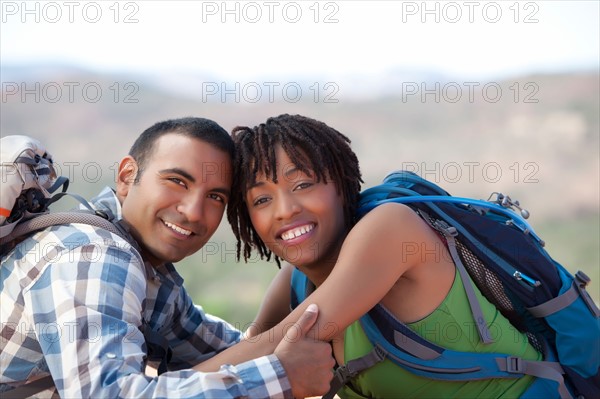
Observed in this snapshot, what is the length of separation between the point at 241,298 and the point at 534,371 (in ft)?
40.9

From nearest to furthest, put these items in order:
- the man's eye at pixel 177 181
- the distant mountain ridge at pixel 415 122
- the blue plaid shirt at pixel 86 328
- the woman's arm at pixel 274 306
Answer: the blue plaid shirt at pixel 86 328 < the man's eye at pixel 177 181 < the woman's arm at pixel 274 306 < the distant mountain ridge at pixel 415 122

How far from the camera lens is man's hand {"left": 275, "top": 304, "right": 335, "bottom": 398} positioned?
7.22 ft

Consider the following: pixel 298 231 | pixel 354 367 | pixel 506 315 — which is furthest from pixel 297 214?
pixel 506 315

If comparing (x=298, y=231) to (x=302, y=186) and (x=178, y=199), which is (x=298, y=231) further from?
(x=178, y=199)

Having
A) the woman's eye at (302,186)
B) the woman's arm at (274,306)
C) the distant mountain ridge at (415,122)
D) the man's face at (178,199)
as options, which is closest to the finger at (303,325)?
the woman's eye at (302,186)

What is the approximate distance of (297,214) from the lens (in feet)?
8.57

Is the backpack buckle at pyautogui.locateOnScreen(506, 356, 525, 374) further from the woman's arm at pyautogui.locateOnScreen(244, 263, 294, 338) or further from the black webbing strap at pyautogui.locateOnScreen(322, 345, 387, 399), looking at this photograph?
the woman's arm at pyautogui.locateOnScreen(244, 263, 294, 338)

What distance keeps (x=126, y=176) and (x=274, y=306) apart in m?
0.84

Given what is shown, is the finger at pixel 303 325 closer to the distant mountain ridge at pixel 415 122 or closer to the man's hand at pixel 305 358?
the man's hand at pixel 305 358

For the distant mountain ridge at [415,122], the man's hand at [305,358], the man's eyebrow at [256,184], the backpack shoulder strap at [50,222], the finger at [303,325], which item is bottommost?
the man's hand at [305,358]

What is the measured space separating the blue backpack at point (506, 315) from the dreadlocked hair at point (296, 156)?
233 millimetres

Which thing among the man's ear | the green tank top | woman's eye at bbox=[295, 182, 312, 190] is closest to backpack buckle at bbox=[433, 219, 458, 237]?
the green tank top

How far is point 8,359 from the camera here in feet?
7.72

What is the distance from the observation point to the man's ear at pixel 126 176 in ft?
9.36
